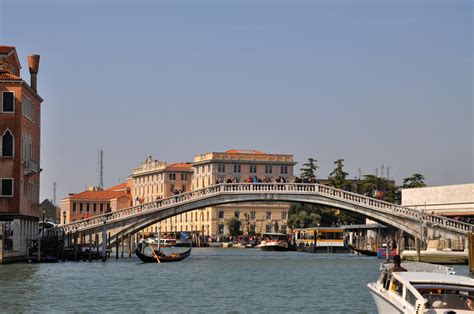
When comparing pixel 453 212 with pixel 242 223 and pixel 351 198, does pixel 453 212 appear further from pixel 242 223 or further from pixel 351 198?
pixel 242 223

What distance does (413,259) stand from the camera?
47.8 m

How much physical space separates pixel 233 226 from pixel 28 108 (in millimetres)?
68681

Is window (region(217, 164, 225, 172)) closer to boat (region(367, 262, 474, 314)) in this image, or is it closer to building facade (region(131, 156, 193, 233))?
building facade (region(131, 156, 193, 233))

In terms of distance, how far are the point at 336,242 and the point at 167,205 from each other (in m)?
23.8

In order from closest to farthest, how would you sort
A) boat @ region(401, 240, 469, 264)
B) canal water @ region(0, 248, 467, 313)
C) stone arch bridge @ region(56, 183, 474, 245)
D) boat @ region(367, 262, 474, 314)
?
boat @ region(367, 262, 474, 314), canal water @ region(0, 248, 467, 313), boat @ region(401, 240, 469, 264), stone arch bridge @ region(56, 183, 474, 245)

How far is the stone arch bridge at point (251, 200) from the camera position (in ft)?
175

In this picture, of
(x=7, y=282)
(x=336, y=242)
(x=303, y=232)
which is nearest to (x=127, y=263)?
(x=7, y=282)

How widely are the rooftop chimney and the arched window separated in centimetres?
620

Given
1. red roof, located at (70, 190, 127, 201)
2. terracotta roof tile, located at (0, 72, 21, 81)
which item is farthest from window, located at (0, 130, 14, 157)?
red roof, located at (70, 190, 127, 201)

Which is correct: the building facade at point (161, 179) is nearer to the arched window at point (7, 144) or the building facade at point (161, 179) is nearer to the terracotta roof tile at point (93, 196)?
the terracotta roof tile at point (93, 196)

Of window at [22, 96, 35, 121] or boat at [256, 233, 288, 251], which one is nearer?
window at [22, 96, 35, 121]

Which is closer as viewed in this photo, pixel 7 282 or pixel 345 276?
pixel 7 282

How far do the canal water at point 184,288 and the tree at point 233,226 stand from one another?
69028 millimetres

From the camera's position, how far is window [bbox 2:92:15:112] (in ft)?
156
